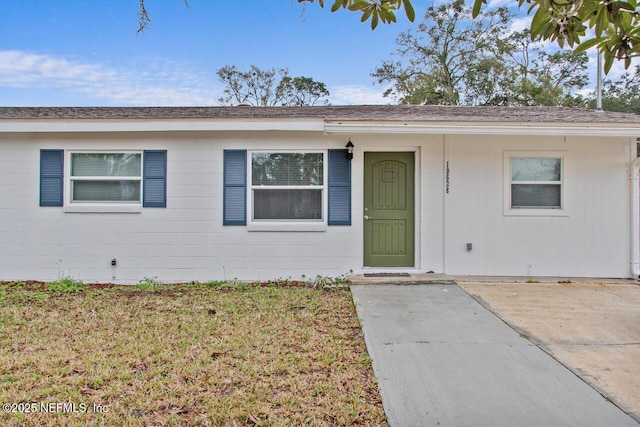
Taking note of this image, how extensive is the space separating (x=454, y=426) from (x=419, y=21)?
2323 cm

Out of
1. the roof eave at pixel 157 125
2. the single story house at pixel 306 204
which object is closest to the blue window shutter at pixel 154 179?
the single story house at pixel 306 204

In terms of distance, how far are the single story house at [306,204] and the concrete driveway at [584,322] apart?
29.2 inches

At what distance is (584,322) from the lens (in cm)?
430

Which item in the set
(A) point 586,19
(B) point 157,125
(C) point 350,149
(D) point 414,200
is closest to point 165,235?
(B) point 157,125

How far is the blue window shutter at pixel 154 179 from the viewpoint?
6582mm

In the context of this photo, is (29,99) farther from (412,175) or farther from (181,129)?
(412,175)

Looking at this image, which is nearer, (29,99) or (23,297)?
(23,297)

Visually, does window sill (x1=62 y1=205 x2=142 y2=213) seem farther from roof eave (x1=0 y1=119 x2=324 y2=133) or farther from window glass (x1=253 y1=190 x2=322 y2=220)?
window glass (x1=253 y1=190 x2=322 y2=220)

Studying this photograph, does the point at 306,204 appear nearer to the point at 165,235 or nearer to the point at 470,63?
the point at 165,235

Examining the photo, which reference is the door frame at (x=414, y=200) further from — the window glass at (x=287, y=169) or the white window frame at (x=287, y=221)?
the window glass at (x=287, y=169)

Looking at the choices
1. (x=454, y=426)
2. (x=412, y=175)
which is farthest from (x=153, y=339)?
(x=412, y=175)

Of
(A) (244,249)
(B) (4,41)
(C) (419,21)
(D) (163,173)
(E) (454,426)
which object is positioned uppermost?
(C) (419,21)

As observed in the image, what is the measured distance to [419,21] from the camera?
848 inches

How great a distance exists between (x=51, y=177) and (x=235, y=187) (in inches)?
126
